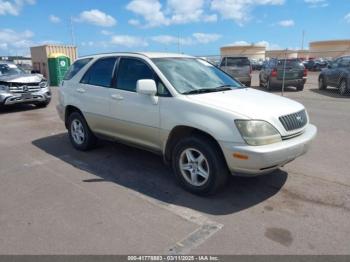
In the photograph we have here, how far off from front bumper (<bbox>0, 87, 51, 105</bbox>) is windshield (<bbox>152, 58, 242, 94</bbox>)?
7.44 metres

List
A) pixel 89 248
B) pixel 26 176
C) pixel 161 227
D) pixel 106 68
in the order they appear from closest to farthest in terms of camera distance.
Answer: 1. pixel 89 248
2. pixel 161 227
3. pixel 26 176
4. pixel 106 68

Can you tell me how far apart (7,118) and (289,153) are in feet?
29.0

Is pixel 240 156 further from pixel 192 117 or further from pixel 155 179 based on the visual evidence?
pixel 155 179

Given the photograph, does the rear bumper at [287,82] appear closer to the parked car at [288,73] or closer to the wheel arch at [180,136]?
the parked car at [288,73]

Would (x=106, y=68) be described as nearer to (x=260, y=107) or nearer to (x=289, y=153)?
(x=260, y=107)

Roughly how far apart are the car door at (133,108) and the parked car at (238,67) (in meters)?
12.9

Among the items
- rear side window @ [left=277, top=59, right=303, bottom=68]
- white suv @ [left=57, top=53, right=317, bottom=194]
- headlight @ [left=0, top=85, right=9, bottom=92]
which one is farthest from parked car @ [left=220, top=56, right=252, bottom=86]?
white suv @ [left=57, top=53, right=317, bottom=194]

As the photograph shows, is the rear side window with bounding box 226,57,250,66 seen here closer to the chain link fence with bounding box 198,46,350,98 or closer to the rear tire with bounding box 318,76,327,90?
the chain link fence with bounding box 198,46,350,98

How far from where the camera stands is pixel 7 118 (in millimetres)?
9750

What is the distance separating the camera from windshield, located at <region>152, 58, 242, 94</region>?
4.39 m

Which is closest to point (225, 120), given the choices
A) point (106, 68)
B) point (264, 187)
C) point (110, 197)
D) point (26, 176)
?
point (264, 187)

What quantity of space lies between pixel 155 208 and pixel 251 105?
1.67m

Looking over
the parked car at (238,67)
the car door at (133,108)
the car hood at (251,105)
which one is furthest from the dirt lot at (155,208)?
the parked car at (238,67)

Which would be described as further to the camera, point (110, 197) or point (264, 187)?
point (264, 187)
